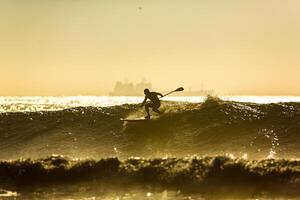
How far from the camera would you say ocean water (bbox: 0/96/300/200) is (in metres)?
16.6

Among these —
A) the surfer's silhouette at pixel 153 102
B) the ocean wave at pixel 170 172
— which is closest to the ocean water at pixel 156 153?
the ocean wave at pixel 170 172

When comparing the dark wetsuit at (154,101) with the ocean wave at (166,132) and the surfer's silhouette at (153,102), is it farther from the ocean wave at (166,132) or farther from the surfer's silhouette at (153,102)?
the ocean wave at (166,132)

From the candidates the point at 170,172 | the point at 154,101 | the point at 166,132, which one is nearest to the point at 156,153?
the point at 166,132

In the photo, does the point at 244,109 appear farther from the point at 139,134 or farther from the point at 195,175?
the point at 195,175

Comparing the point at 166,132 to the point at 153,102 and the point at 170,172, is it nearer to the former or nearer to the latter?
the point at 153,102

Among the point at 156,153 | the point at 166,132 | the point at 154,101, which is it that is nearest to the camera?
the point at 156,153

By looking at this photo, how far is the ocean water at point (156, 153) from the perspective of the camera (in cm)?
1661

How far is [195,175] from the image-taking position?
17.6 meters

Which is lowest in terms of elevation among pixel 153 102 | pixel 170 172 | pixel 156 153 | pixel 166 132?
pixel 170 172

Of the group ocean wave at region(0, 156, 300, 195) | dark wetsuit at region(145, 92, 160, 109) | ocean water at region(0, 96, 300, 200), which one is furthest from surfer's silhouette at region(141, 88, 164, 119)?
ocean wave at region(0, 156, 300, 195)

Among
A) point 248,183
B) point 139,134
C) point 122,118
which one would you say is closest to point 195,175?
point 248,183

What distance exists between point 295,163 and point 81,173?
800 cm

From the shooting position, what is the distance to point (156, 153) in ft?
73.4

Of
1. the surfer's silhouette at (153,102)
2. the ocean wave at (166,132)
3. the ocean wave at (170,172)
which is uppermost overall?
the surfer's silhouette at (153,102)
